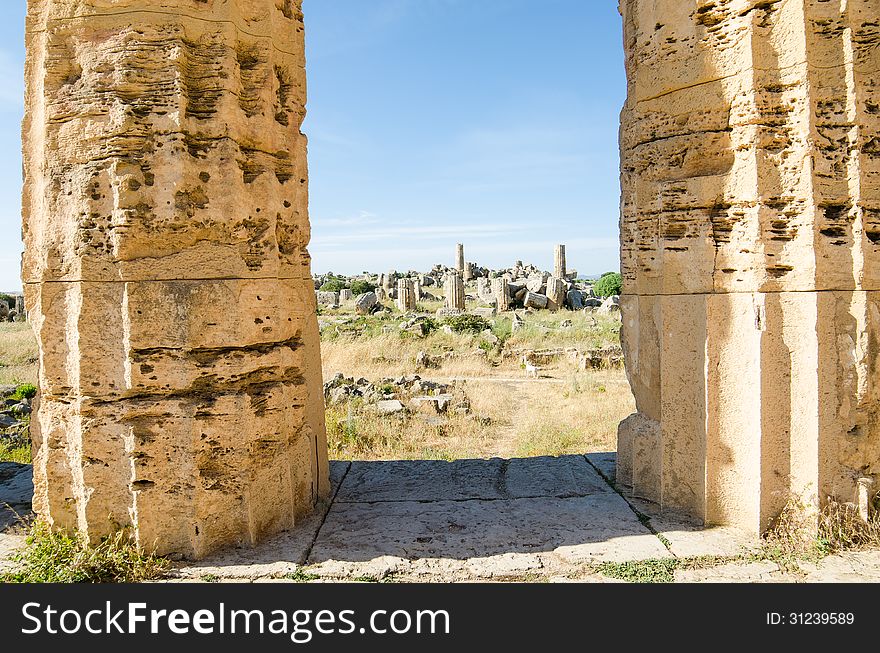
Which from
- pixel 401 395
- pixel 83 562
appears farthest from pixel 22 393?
pixel 83 562

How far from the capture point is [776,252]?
348 centimetres

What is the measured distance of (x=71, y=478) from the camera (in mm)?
3357

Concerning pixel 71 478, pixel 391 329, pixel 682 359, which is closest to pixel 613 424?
pixel 682 359

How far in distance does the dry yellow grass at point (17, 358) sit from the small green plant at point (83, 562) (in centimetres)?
1002

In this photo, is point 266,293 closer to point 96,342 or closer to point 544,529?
point 96,342

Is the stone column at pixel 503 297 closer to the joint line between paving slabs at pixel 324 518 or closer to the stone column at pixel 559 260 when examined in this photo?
the stone column at pixel 559 260

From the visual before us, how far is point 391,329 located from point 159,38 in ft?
48.2

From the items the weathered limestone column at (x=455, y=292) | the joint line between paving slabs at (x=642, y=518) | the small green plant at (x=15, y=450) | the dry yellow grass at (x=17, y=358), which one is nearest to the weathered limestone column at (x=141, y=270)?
the joint line between paving slabs at (x=642, y=518)

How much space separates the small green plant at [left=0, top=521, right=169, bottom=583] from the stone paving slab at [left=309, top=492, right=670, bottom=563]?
89cm

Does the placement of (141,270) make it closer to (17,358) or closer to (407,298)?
(17,358)

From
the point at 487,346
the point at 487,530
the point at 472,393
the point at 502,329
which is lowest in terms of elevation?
the point at 472,393

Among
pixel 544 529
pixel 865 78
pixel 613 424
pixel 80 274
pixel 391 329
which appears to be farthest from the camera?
pixel 391 329

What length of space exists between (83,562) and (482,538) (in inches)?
86.2

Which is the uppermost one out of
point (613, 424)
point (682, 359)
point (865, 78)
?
point (865, 78)
